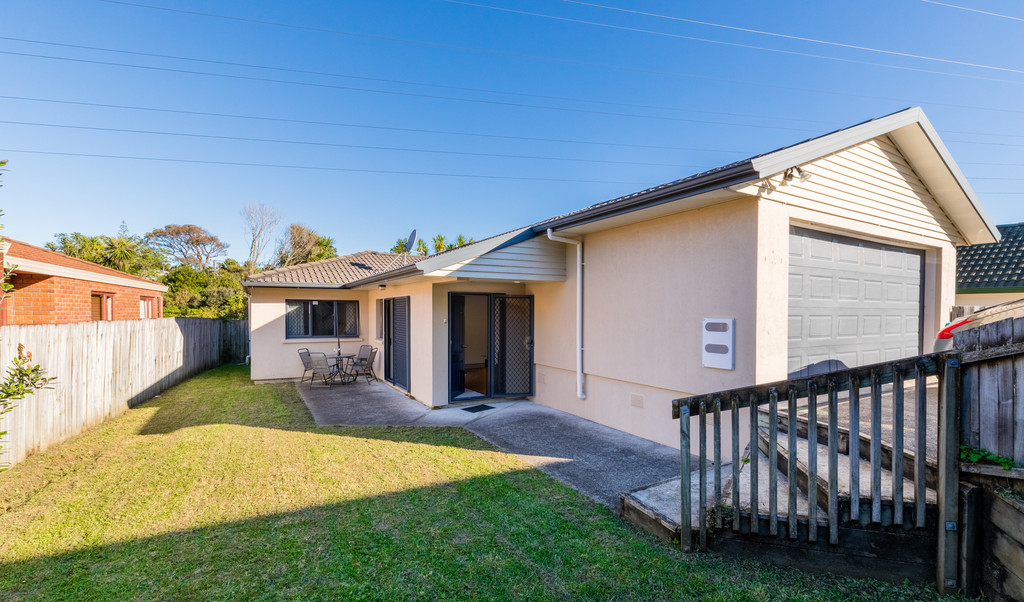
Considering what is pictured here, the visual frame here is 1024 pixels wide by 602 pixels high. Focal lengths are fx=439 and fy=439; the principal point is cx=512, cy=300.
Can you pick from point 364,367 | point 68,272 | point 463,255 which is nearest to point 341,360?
point 364,367

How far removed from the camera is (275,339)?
1162 cm

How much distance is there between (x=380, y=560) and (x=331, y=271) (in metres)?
10.7

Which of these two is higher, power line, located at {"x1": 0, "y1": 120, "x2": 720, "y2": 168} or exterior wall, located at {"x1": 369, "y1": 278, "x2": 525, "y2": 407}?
power line, located at {"x1": 0, "y1": 120, "x2": 720, "y2": 168}

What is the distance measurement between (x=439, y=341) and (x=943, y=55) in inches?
492

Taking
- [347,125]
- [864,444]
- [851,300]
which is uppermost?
[347,125]

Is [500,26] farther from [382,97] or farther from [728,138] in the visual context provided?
[728,138]

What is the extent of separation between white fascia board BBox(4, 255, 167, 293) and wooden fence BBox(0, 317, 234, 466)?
44.4 inches

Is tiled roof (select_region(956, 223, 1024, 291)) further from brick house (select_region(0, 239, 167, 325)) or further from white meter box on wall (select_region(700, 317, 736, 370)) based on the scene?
brick house (select_region(0, 239, 167, 325))

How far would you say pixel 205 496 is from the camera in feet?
14.2

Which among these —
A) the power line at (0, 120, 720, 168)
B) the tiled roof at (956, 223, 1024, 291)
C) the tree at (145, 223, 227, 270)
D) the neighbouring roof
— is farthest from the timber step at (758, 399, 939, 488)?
the tree at (145, 223, 227, 270)

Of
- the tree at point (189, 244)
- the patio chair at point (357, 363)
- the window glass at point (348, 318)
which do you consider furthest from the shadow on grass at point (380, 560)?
the tree at point (189, 244)

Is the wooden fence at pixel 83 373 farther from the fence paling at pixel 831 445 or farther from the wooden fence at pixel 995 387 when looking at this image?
the wooden fence at pixel 995 387

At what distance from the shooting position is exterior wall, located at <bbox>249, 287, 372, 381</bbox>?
1139 cm

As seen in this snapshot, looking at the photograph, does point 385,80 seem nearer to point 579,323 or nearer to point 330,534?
point 579,323
